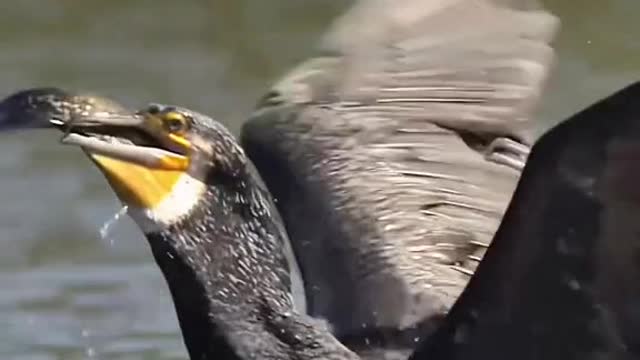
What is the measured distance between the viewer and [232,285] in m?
5.82

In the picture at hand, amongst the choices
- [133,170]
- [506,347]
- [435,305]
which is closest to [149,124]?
[133,170]

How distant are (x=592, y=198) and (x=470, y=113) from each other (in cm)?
272

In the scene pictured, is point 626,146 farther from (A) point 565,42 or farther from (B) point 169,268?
(A) point 565,42

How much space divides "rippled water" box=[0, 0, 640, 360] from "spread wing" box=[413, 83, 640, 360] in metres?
3.11

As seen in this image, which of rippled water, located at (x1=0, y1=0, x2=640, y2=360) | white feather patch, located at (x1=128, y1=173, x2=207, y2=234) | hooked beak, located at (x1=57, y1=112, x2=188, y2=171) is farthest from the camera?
rippled water, located at (x1=0, y1=0, x2=640, y2=360)

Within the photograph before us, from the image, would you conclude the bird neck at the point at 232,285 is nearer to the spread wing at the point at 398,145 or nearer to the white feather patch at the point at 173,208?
the white feather patch at the point at 173,208

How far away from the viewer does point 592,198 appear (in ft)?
16.4

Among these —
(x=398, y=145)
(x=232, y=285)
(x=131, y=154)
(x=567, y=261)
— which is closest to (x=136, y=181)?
(x=131, y=154)

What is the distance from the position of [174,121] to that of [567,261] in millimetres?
1017

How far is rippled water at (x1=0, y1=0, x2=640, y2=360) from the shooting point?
28.6ft

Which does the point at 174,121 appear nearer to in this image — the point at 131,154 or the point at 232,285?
the point at 131,154

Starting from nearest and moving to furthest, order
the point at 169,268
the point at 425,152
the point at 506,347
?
the point at 506,347
the point at 169,268
the point at 425,152

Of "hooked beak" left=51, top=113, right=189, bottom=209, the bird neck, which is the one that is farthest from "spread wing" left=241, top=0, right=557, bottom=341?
"hooked beak" left=51, top=113, right=189, bottom=209

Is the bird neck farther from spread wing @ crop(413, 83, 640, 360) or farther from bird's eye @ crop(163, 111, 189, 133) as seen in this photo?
spread wing @ crop(413, 83, 640, 360)
